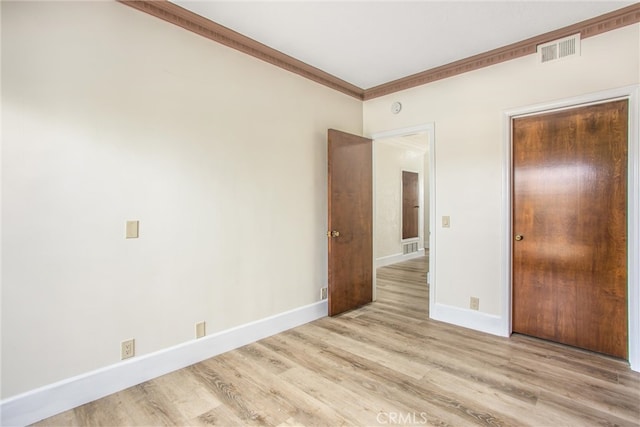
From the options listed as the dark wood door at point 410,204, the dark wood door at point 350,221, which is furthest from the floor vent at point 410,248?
the dark wood door at point 350,221

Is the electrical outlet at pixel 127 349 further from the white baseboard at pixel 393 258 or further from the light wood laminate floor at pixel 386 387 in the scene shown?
the white baseboard at pixel 393 258

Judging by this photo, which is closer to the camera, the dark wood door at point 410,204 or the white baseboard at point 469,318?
the white baseboard at point 469,318

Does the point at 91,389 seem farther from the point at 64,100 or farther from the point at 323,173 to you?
the point at 323,173

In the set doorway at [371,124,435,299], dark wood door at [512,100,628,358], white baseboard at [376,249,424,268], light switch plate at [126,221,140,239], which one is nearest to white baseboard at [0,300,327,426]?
light switch plate at [126,221,140,239]

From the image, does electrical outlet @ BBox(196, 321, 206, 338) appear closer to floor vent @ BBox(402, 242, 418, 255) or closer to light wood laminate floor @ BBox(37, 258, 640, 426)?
light wood laminate floor @ BBox(37, 258, 640, 426)

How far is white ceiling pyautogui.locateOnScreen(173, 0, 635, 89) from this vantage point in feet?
7.57

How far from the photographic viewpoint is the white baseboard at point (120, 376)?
1.81m

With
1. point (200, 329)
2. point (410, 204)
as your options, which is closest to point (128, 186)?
point (200, 329)

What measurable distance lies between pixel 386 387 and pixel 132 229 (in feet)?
6.90

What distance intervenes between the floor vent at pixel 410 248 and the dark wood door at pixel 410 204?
0.19 meters

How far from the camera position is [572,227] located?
274cm

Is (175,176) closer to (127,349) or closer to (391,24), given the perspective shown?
(127,349)

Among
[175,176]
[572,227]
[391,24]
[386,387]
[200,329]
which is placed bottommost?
[386,387]

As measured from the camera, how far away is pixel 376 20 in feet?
8.14
